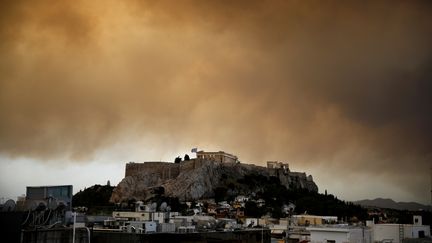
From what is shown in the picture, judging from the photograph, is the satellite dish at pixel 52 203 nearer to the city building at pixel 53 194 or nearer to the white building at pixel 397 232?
the city building at pixel 53 194

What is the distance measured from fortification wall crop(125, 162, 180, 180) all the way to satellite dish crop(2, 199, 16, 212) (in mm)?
83746

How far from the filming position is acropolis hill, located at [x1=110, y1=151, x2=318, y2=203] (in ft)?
304

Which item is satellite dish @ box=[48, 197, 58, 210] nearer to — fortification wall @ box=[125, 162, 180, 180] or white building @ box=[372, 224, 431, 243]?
white building @ box=[372, 224, 431, 243]

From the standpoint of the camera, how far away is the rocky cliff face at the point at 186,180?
9244 centimetres

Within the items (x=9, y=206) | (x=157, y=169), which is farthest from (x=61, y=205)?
(x=157, y=169)

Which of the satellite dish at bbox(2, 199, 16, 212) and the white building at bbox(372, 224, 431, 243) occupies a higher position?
the satellite dish at bbox(2, 199, 16, 212)

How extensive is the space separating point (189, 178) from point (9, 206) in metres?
78.0

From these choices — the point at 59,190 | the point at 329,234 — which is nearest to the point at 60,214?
the point at 59,190

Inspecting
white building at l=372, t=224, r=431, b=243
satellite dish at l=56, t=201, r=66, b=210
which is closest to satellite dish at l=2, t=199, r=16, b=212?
satellite dish at l=56, t=201, r=66, b=210

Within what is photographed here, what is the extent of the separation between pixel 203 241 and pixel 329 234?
34.6 ft

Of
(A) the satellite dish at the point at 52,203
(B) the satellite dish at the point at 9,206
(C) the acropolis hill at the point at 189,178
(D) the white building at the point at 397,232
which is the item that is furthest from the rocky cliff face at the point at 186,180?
(B) the satellite dish at the point at 9,206

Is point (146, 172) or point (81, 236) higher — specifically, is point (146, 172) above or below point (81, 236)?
above

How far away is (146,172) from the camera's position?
330 feet

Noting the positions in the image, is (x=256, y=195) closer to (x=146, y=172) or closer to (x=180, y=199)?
(x=180, y=199)
